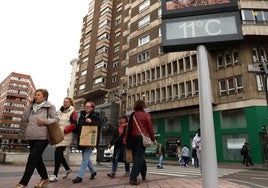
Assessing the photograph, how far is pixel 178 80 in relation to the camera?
27.7 m

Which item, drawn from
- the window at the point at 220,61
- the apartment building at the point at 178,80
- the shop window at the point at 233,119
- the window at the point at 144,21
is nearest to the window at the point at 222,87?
the apartment building at the point at 178,80

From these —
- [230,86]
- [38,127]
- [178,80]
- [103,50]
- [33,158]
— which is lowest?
[33,158]

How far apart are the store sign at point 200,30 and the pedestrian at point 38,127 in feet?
8.64

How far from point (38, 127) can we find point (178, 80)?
24.3m

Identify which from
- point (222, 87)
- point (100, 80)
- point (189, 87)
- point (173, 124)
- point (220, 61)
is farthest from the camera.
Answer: point (100, 80)

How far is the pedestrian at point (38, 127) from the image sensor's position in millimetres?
4281

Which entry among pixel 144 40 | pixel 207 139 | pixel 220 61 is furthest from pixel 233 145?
pixel 207 139

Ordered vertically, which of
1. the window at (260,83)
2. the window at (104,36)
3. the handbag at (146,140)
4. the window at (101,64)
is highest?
the window at (104,36)

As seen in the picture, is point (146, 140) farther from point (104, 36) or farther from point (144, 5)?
point (104, 36)

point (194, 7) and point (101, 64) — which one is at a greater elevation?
point (101, 64)

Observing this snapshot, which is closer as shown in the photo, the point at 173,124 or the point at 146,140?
the point at 146,140

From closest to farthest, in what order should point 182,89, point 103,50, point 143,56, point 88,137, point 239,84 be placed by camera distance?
1. point 88,137
2. point 239,84
3. point 182,89
4. point 143,56
5. point 103,50

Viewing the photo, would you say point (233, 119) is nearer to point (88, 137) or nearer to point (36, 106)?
point (88, 137)

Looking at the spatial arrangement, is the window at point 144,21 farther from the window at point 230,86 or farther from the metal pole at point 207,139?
the metal pole at point 207,139
